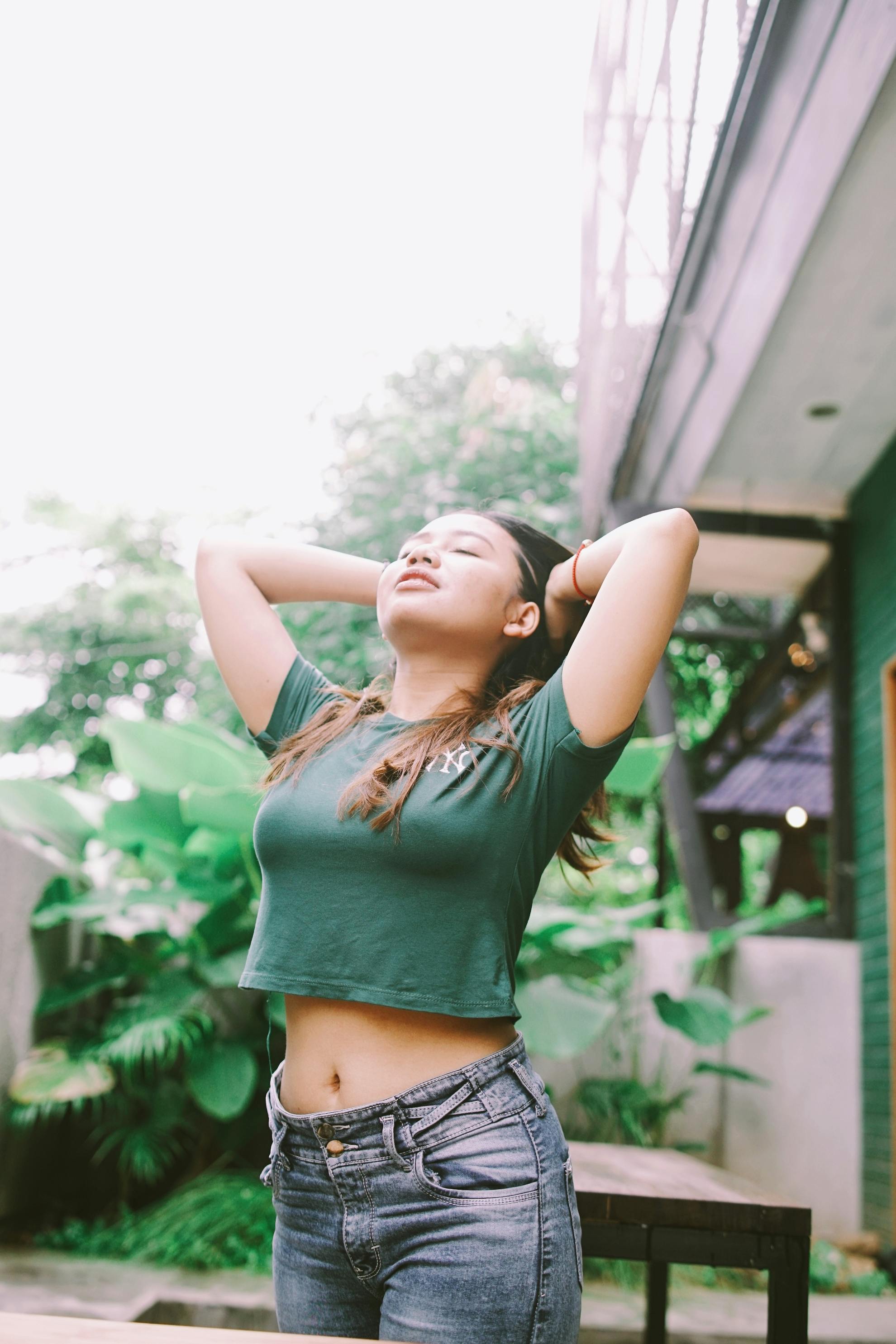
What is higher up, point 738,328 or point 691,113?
point 691,113

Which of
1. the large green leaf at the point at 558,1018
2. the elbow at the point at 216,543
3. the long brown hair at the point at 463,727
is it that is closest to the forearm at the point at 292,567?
the elbow at the point at 216,543

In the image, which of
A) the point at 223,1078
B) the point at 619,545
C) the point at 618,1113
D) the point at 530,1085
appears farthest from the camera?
the point at 618,1113

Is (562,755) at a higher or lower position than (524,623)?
lower

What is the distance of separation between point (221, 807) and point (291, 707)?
6.89 ft

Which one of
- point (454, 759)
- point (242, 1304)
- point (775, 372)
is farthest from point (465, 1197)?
point (775, 372)

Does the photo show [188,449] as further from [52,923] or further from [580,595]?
[580,595]

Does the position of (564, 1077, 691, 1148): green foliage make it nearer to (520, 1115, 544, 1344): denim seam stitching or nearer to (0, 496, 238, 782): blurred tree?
(520, 1115, 544, 1344): denim seam stitching

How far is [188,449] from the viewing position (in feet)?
31.5

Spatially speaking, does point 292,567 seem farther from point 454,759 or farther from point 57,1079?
point 57,1079

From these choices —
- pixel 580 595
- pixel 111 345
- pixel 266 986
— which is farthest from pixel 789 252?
pixel 111 345

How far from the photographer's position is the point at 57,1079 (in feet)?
10.5

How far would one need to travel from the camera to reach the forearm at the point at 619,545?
124 cm

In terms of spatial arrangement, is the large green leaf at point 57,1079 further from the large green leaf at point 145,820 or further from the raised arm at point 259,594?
the raised arm at point 259,594

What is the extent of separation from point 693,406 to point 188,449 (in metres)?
6.20
